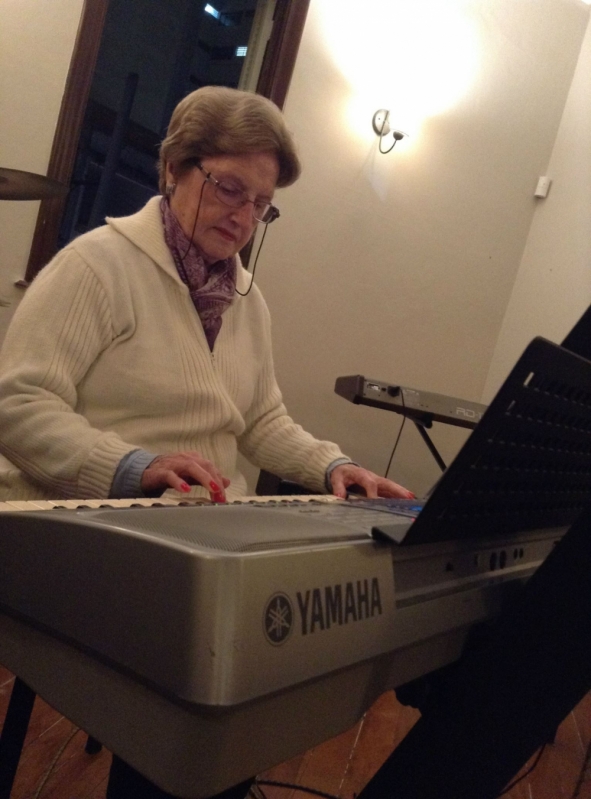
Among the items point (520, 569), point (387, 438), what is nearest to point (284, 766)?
point (520, 569)

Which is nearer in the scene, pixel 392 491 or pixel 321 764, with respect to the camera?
pixel 392 491

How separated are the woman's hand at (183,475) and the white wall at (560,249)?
2420 mm

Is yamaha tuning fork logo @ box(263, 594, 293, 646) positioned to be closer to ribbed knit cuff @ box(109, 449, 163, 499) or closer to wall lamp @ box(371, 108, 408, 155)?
ribbed knit cuff @ box(109, 449, 163, 499)

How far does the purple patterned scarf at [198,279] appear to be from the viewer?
1.11m

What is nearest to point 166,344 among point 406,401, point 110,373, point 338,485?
point 110,373

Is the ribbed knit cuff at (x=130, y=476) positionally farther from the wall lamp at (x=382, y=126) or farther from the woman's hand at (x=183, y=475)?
the wall lamp at (x=382, y=126)

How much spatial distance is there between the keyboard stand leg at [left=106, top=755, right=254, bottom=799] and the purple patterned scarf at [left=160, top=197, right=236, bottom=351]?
2.08 ft

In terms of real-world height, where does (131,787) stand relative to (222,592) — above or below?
below

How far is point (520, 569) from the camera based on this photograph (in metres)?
0.63

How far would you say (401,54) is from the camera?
257 centimetres

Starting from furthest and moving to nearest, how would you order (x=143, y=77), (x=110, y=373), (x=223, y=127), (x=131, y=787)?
(x=143, y=77), (x=223, y=127), (x=110, y=373), (x=131, y=787)

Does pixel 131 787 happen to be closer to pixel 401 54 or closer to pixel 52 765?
pixel 52 765

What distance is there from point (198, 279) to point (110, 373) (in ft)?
0.73

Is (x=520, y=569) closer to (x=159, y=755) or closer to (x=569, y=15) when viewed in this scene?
(x=159, y=755)
